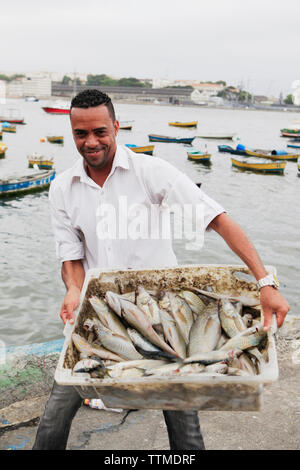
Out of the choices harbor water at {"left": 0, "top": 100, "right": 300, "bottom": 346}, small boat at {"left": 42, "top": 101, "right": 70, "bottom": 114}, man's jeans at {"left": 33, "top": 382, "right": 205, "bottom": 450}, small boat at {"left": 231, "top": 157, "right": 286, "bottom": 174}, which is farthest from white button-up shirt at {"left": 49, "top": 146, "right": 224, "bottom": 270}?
small boat at {"left": 42, "top": 101, "right": 70, "bottom": 114}

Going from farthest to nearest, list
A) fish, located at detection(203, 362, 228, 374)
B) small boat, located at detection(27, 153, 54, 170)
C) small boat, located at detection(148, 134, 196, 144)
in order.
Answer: small boat, located at detection(148, 134, 196, 144), small boat, located at detection(27, 153, 54, 170), fish, located at detection(203, 362, 228, 374)

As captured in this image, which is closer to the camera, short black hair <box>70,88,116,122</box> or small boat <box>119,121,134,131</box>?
short black hair <box>70,88,116,122</box>

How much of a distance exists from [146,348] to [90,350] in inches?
10.8

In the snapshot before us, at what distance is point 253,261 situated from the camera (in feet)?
8.01

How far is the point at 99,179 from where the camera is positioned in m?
2.89

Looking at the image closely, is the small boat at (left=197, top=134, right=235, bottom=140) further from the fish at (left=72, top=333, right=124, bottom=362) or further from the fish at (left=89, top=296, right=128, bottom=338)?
the fish at (left=72, top=333, right=124, bottom=362)

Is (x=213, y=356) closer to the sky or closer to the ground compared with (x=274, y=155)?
closer to the sky

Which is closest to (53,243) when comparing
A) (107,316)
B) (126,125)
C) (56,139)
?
(107,316)

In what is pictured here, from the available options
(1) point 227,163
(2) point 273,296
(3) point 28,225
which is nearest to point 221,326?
(2) point 273,296

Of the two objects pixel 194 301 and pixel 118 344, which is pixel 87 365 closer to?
pixel 118 344

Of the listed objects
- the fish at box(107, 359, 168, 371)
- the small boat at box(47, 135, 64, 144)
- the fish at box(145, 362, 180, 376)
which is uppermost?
the fish at box(145, 362, 180, 376)

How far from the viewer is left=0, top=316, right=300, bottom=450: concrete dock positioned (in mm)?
3312

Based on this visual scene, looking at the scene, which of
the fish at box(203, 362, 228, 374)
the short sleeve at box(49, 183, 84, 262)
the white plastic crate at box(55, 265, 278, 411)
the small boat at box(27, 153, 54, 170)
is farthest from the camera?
the small boat at box(27, 153, 54, 170)

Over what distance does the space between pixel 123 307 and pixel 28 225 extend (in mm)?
15966
